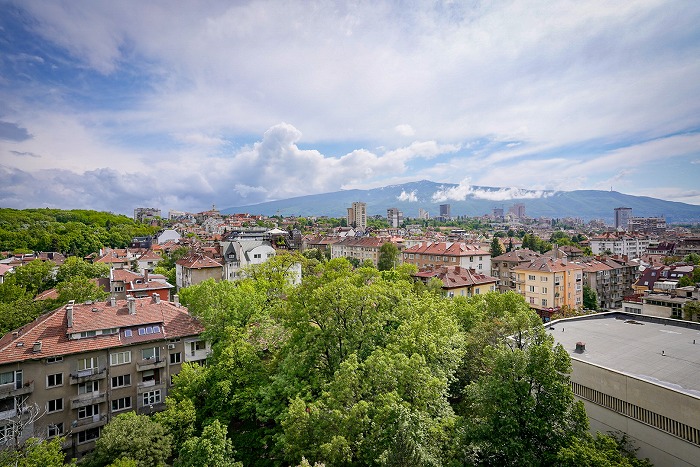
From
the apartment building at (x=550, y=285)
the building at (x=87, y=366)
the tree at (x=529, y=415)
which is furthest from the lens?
the apartment building at (x=550, y=285)

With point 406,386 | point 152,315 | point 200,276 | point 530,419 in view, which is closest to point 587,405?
point 530,419

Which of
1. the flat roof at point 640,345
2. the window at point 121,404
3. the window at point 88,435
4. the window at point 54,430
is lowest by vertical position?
the window at point 88,435

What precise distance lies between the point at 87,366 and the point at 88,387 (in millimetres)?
1523

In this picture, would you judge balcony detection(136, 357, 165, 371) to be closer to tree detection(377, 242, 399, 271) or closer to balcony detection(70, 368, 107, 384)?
balcony detection(70, 368, 107, 384)

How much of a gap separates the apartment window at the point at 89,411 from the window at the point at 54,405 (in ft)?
4.00

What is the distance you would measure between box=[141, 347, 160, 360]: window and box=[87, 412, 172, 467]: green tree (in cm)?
952

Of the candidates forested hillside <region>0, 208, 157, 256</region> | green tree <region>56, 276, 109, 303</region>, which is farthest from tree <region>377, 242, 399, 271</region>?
forested hillside <region>0, 208, 157, 256</region>

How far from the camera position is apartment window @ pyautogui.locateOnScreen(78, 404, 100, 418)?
2656 centimetres

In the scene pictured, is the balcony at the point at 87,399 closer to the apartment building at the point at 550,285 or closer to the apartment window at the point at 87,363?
the apartment window at the point at 87,363

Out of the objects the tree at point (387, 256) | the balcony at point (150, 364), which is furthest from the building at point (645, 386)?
the tree at point (387, 256)

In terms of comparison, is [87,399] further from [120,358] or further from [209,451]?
[209,451]

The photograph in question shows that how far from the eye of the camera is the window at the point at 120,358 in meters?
27.8

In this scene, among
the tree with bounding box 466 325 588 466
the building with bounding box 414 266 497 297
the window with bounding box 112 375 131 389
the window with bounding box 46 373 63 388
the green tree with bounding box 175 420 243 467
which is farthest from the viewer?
the building with bounding box 414 266 497 297

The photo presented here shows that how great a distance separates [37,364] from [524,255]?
252ft
